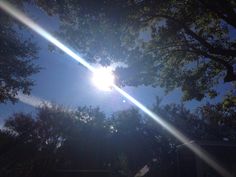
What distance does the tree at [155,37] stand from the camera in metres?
13.1

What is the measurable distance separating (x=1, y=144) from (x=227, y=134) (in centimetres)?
4205

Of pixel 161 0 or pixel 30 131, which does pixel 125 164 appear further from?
pixel 161 0

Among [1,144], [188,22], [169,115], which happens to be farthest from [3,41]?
[169,115]

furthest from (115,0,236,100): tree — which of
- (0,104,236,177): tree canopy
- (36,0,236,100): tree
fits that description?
(0,104,236,177): tree canopy

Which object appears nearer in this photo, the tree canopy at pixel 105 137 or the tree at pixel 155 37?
the tree at pixel 155 37

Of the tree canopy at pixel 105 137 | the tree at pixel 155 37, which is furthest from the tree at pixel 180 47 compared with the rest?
the tree canopy at pixel 105 137

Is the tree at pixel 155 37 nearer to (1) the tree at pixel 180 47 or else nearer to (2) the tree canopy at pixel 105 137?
(1) the tree at pixel 180 47

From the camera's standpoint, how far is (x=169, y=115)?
61.6m

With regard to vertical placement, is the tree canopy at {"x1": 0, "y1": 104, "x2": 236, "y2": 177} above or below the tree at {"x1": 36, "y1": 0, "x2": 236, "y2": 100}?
above

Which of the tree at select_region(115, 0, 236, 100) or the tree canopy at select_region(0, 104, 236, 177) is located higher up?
the tree canopy at select_region(0, 104, 236, 177)

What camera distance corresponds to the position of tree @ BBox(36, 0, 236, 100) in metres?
13.1

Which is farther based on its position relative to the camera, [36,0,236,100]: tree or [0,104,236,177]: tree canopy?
[0,104,236,177]: tree canopy

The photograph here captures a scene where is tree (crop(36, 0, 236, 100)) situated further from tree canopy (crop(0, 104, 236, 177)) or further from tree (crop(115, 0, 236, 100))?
tree canopy (crop(0, 104, 236, 177))

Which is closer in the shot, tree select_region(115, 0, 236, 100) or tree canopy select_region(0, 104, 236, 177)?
tree select_region(115, 0, 236, 100)
